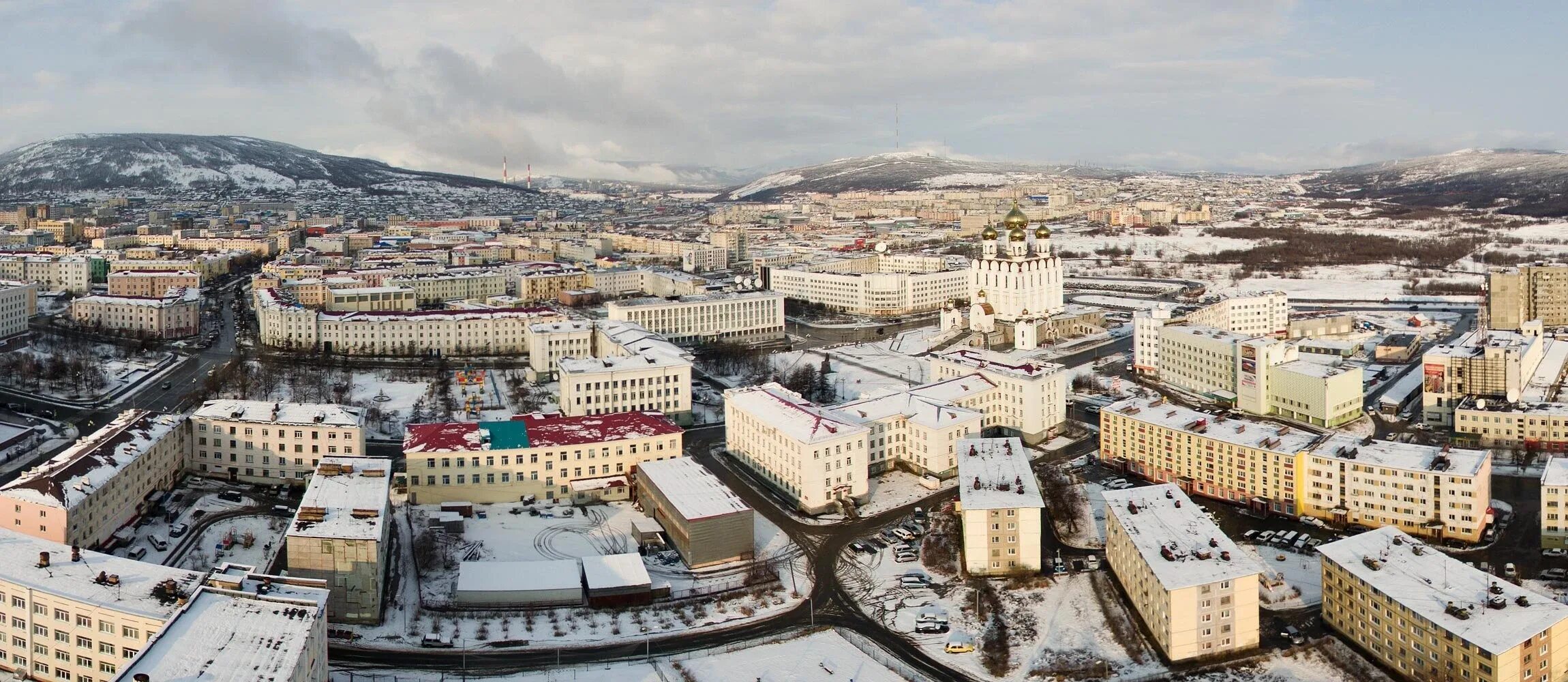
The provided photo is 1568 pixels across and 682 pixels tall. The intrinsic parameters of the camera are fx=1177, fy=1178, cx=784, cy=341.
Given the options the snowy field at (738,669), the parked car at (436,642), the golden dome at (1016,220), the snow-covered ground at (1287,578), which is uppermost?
the golden dome at (1016,220)

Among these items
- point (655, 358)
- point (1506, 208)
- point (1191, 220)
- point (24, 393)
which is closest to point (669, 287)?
point (655, 358)

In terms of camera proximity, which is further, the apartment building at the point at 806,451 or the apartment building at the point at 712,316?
the apartment building at the point at 712,316

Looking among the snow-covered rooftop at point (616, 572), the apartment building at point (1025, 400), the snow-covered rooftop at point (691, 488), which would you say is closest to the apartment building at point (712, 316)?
the apartment building at point (1025, 400)

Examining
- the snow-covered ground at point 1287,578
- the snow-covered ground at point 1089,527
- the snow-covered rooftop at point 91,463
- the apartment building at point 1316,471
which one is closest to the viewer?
the snow-covered ground at point 1287,578

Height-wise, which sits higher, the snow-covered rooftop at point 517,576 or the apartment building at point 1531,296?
the apartment building at point 1531,296

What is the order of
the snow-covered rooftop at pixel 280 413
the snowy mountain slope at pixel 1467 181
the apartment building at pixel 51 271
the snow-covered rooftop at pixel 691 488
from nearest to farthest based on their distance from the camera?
the snow-covered rooftop at pixel 691 488 → the snow-covered rooftop at pixel 280 413 → the apartment building at pixel 51 271 → the snowy mountain slope at pixel 1467 181

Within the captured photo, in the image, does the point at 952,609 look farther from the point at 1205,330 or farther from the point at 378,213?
the point at 378,213

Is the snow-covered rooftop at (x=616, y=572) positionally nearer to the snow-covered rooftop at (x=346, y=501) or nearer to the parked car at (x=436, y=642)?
the parked car at (x=436, y=642)
